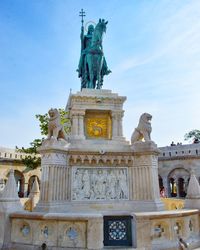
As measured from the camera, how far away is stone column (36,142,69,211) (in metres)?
8.39

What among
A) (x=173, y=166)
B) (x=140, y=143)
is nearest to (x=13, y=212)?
(x=140, y=143)

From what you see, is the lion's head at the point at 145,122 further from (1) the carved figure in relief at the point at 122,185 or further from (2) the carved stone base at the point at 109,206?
(2) the carved stone base at the point at 109,206

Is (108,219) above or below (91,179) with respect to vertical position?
below

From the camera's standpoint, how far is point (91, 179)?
9.11 metres

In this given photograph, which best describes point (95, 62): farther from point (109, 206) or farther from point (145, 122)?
point (109, 206)

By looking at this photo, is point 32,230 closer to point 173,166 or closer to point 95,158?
point 95,158

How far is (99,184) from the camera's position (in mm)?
9078

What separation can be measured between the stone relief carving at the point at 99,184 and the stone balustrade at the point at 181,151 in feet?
65.1

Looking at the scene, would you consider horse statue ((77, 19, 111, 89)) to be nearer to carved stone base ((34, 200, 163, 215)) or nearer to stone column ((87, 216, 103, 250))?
carved stone base ((34, 200, 163, 215))

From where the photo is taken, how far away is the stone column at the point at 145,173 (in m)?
8.94

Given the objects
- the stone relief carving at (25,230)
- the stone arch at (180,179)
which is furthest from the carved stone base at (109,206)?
the stone arch at (180,179)

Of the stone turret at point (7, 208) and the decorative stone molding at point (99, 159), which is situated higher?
the decorative stone molding at point (99, 159)

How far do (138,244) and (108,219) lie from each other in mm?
971

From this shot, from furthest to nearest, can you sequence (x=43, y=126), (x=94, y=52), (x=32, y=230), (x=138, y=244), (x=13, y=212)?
(x=43, y=126) → (x=94, y=52) → (x=13, y=212) → (x=32, y=230) → (x=138, y=244)
